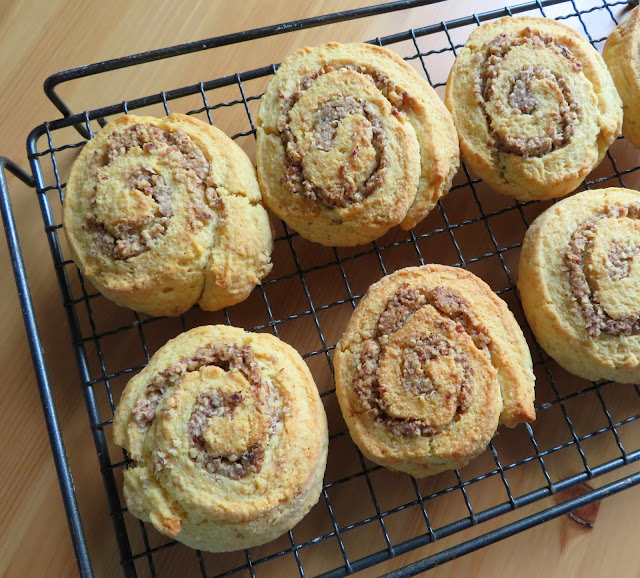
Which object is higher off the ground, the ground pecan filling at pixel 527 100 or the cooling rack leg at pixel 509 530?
the ground pecan filling at pixel 527 100

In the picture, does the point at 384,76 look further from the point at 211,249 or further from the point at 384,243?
the point at 211,249

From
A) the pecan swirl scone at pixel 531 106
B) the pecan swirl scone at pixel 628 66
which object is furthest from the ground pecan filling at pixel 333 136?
the pecan swirl scone at pixel 628 66

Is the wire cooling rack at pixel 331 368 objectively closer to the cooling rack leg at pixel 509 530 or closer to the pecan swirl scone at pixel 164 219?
the cooling rack leg at pixel 509 530

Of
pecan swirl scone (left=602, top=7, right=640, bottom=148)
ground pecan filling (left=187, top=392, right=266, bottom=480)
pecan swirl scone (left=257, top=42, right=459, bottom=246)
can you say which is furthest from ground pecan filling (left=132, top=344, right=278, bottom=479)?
pecan swirl scone (left=602, top=7, right=640, bottom=148)

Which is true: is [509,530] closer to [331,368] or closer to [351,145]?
[331,368]

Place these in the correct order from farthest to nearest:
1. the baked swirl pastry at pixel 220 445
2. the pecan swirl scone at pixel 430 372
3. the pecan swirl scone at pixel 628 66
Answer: the pecan swirl scone at pixel 628 66 → the pecan swirl scone at pixel 430 372 → the baked swirl pastry at pixel 220 445

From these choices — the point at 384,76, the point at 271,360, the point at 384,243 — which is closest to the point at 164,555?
the point at 271,360

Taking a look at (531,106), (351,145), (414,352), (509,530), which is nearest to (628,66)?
(531,106)
